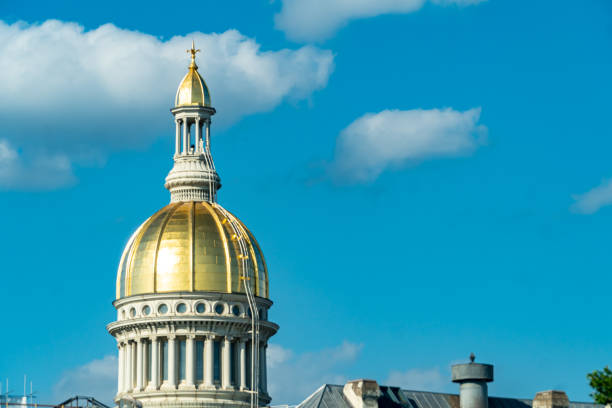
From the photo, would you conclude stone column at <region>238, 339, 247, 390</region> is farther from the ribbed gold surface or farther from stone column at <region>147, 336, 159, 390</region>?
the ribbed gold surface

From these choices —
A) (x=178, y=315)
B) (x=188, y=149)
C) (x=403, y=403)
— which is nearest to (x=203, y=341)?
(x=178, y=315)

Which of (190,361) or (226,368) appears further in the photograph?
(226,368)

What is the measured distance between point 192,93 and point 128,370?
22401mm

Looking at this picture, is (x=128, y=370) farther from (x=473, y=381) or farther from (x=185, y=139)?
(x=473, y=381)

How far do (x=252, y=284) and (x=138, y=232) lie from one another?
9482mm

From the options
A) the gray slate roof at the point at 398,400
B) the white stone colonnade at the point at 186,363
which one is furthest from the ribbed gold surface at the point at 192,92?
the gray slate roof at the point at 398,400

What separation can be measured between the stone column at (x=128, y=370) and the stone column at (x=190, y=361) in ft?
15.4

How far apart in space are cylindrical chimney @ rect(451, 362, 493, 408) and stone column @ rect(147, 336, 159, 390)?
90.2 feet

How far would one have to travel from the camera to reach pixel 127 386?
13112 centimetres

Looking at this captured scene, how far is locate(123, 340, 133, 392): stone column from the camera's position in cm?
13112

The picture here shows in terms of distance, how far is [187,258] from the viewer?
429 ft

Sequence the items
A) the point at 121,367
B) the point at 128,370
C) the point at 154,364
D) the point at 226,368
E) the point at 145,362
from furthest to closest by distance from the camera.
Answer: the point at 121,367 → the point at 128,370 → the point at 145,362 → the point at 226,368 → the point at 154,364

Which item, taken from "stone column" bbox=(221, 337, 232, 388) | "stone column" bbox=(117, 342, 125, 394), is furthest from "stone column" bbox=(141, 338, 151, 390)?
"stone column" bbox=(221, 337, 232, 388)

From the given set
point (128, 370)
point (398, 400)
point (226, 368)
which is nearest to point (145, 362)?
point (128, 370)
